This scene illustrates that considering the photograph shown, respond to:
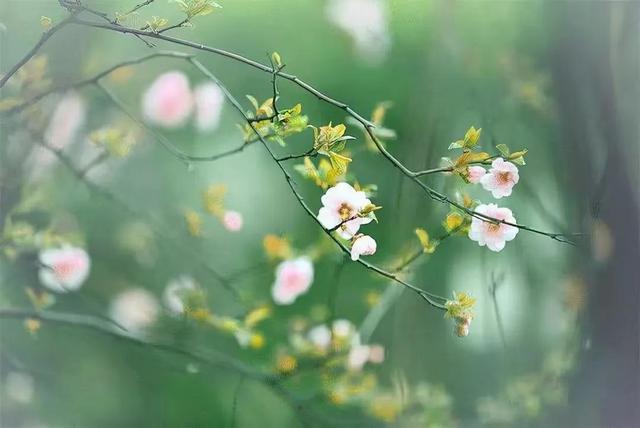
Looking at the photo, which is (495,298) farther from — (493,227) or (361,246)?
(361,246)

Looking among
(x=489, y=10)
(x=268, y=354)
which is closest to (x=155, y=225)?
(x=268, y=354)

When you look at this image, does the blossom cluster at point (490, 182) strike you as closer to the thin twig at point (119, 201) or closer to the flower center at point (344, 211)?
the flower center at point (344, 211)

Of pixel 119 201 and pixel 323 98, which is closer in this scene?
pixel 323 98

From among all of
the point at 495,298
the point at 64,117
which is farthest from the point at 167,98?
the point at 495,298

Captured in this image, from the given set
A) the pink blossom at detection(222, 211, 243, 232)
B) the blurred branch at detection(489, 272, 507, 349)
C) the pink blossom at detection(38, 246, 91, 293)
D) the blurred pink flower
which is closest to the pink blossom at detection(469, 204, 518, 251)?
the blurred branch at detection(489, 272, 507, 349)

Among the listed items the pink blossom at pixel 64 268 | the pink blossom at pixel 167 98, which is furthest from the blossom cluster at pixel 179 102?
the pink blossom at pixel 64 268

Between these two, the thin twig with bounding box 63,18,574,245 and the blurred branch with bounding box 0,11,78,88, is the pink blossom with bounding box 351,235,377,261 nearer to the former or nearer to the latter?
the thin twig with bounding box 63,18,574,245
